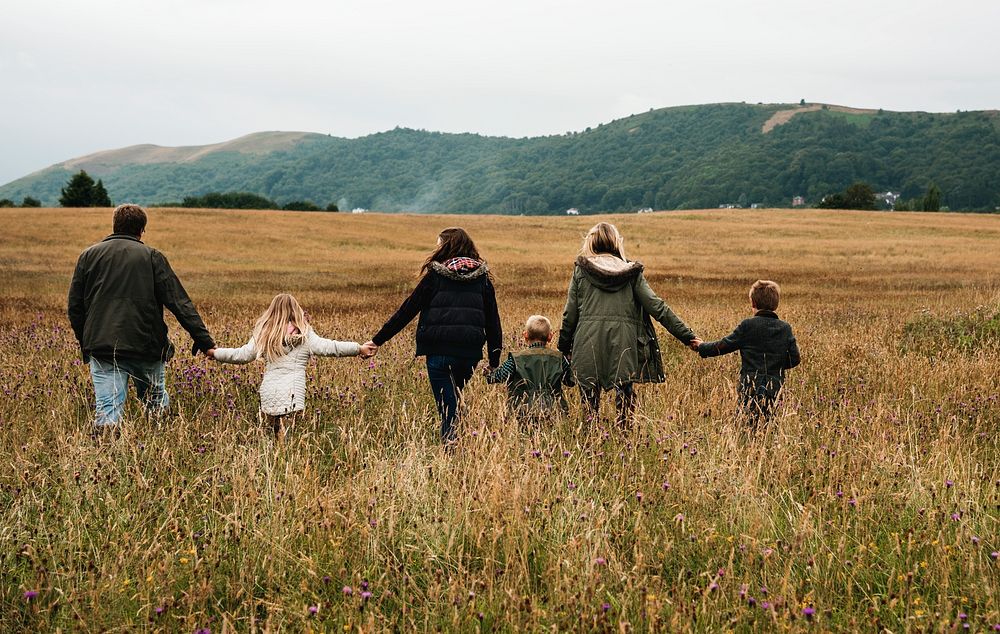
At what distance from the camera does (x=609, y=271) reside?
5.57 metres

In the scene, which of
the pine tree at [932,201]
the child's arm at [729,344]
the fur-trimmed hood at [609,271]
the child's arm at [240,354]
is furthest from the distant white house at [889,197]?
the child's arm at [240,354]

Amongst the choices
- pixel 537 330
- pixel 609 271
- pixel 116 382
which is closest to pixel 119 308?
pixel 116 382

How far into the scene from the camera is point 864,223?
5750cm

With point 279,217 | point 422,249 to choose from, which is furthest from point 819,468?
point 279,217

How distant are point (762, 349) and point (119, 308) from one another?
16.7ft

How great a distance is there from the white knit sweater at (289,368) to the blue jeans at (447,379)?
0.63 meters

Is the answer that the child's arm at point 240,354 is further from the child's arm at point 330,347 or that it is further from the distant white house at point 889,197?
the distant white house at point 889,197

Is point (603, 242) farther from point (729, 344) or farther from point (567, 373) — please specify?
point (729, 344)

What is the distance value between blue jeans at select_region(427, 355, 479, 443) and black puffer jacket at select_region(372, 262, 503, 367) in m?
0.06

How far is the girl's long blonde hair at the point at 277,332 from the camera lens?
17.8ft

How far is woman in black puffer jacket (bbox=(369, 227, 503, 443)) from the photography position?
548 centimetres

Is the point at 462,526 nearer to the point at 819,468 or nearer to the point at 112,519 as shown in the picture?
the point at 112,519

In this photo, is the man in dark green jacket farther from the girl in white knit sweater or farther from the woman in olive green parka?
the woman in olive green parka

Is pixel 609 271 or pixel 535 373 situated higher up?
pixel 609 271
